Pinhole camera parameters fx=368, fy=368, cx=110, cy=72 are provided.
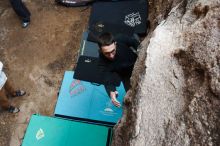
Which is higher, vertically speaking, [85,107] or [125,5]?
[125,5]

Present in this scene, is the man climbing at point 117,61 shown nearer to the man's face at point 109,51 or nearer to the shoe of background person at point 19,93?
the man's face at point 109,51

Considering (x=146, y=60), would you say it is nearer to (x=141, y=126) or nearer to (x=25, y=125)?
(x=141, y=126)

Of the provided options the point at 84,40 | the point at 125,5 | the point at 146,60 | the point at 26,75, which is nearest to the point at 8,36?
the point at 26,75

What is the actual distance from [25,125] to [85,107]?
110 centimetres

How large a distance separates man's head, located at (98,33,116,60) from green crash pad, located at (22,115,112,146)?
1268 mm

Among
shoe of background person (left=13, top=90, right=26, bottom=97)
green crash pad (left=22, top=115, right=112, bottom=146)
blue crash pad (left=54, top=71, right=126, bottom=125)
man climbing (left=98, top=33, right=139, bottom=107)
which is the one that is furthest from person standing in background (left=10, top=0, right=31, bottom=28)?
man climbing (left=98, top=33, right=139, bottom=107)

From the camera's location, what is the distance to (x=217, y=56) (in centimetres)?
306

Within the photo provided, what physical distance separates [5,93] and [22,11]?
5.75 ft

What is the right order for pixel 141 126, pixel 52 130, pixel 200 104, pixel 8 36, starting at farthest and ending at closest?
pixel 8 36 → pixel 52 130 → pixel 141 126 → pixel 200 104

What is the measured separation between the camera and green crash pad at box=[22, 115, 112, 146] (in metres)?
4.94

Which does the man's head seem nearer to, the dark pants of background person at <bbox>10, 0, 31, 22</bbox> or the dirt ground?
the dirt ground

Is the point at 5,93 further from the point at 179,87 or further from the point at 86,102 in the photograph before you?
the point at 179,87

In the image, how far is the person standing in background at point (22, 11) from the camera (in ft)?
22.0

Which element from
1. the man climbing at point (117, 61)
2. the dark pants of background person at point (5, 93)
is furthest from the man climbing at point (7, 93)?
the man climbing at point (117, 61)
